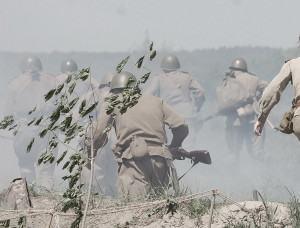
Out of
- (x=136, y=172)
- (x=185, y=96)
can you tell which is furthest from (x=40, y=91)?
(x=136, y=172)

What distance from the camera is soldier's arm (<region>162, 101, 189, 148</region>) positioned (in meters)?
7.80

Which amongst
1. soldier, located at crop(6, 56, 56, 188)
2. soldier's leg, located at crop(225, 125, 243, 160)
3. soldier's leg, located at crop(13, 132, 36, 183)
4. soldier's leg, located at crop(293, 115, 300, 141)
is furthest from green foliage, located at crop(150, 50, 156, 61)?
soldier's leg, located at crop(225, 125, 243, 160)

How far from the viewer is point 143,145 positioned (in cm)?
766

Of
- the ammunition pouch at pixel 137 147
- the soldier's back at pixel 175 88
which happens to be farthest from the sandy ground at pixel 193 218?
the soldier's back at pixel 175 88

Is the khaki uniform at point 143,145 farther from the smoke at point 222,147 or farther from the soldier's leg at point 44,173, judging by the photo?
the soldier's leg at point 44,173

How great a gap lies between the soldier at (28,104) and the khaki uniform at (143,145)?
21.9 feet

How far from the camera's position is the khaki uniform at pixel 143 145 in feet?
25.1

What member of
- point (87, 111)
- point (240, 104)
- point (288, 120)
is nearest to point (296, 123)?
point (288, 120)

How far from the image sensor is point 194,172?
19406 millimetres

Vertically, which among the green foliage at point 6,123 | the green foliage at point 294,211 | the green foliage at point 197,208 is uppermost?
the green foliage at point 6,123

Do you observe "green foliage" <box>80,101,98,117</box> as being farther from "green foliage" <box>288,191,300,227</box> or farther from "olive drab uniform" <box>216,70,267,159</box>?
"olive drab uniform" <box>216,70,267,159</box>

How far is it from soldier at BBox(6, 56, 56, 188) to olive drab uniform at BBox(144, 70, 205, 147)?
1981 mm

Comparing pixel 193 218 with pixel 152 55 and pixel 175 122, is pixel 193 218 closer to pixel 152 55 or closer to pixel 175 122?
pixel 152 55

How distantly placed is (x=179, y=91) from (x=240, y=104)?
4.00 feet
